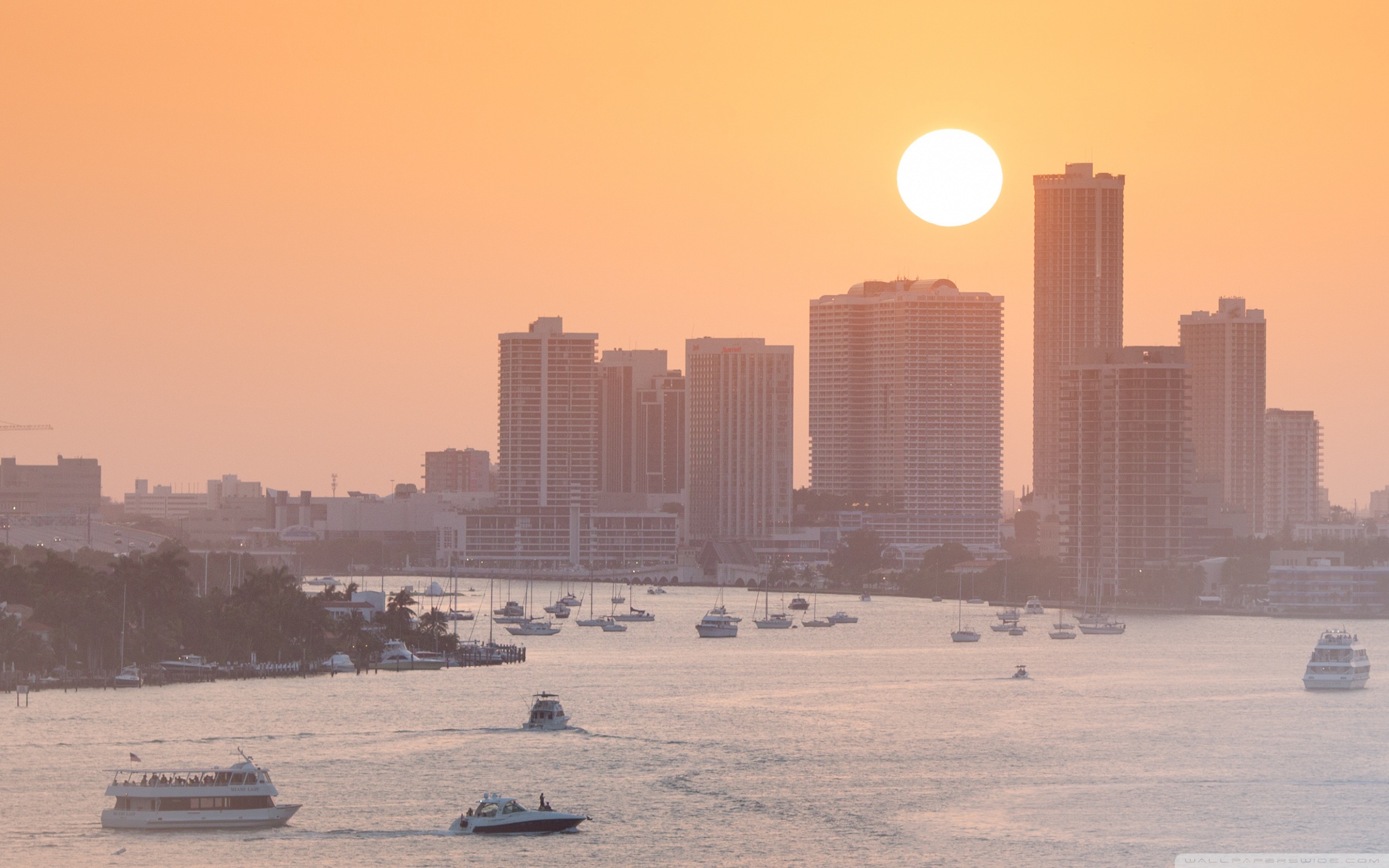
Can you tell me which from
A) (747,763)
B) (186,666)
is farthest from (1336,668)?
(186,666)

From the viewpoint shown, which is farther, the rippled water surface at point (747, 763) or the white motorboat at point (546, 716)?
the white motorboat at point (546, 716)

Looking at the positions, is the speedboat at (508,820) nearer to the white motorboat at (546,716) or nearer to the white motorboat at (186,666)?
the white motorboat at (546,716)

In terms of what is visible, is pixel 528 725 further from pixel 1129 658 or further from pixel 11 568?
pixel 1129 658

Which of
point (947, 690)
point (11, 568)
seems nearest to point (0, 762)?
point (11, 568)

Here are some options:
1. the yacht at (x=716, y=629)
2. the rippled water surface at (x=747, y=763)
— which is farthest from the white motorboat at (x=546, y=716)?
the yacht at (x=716, y=629)

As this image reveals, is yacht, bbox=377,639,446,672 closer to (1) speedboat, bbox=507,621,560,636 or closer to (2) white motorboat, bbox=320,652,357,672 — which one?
(2) white motorboat, bbox=320,652,357,672
